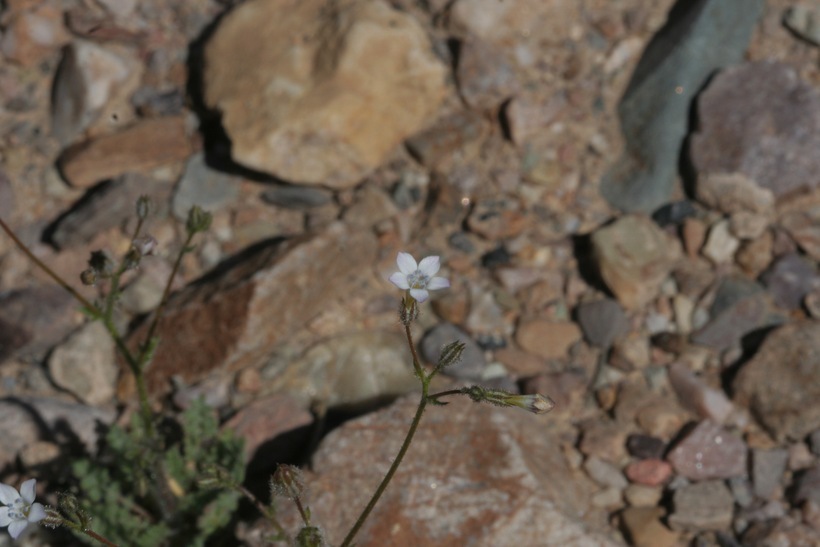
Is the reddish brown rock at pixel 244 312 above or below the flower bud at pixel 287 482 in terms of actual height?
below

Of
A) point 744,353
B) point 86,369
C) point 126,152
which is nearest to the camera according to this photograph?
point 744,353

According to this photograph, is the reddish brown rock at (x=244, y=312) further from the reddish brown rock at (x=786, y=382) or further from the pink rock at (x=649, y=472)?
the reddish brown rock at (x=786, y=382)

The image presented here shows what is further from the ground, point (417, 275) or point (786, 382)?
point (417, 275)

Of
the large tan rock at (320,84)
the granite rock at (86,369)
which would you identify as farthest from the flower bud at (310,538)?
the large tan rock at (320,84)

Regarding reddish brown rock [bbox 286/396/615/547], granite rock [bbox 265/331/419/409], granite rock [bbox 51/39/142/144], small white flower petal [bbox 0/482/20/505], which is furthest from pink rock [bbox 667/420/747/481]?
granite rock [bbox 51/39/142/144]

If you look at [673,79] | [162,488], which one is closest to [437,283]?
[162,488]

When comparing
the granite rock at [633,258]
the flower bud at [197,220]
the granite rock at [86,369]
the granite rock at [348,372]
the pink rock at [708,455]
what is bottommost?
the granite rock at [86,369]

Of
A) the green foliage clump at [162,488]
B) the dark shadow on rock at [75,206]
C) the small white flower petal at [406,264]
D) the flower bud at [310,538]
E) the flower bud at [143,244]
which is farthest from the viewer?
the dark shadow on rock at [75,206]

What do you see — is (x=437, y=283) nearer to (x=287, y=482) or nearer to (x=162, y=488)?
(x=287, y=482)
